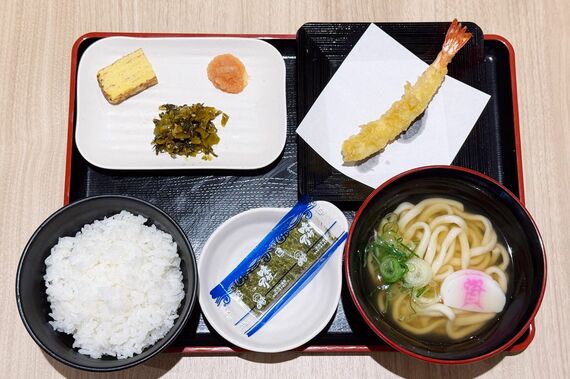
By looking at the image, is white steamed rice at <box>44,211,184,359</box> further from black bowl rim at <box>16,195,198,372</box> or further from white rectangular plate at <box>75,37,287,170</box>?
white rectangular plate at <box>75,37,287,170</box>

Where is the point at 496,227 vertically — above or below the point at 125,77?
below

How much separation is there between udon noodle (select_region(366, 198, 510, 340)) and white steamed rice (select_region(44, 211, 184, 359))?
0.75m

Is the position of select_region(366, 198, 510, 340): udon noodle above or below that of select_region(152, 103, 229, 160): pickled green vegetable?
below

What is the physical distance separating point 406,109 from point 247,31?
77 centimetres

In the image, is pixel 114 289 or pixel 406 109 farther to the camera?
pixel 406 109

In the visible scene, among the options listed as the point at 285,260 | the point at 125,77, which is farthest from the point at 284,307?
the point at 125,77

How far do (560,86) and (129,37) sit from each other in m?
1.86

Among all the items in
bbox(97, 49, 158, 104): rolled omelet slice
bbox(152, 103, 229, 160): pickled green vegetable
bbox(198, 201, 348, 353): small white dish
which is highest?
bbox(97, 49, 158, 104): rolled omelet slice

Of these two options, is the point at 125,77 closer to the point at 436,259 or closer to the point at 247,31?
the point at 247,31

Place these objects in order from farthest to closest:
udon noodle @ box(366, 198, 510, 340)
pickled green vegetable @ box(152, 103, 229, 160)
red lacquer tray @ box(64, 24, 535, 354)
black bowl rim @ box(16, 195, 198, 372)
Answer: pickled green vegetable @ box(152, 103, 229, 160)
red lacquer tray @ box(64, 24, 535, 354)
udon noodle @ box(366, 198, 510, 340)
black bowl rim @ box(16, 195, 198, 372)

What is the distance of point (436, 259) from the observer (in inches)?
80.4

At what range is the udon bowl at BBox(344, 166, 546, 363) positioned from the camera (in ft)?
6.14

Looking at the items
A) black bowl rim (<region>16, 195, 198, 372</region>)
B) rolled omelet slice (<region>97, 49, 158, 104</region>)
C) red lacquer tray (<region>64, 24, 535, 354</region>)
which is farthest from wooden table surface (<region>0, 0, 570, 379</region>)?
black bowl rim (<region>16, 195, 198, 372</region>)

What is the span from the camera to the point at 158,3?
2.41 metres
